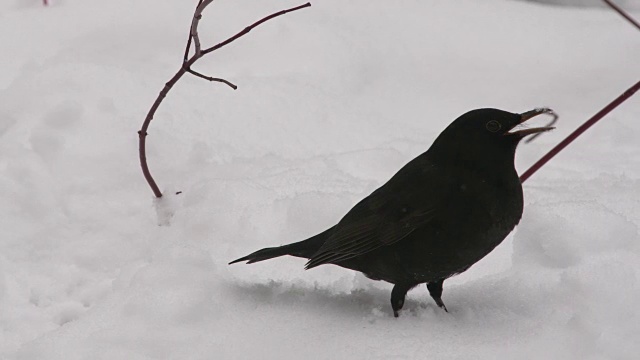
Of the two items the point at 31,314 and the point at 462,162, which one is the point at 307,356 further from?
the point at 31,314

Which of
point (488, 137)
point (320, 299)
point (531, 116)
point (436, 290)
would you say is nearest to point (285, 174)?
point (320, 299)

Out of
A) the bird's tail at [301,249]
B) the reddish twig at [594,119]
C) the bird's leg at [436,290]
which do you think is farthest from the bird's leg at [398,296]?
the reddish twig at [594,119]

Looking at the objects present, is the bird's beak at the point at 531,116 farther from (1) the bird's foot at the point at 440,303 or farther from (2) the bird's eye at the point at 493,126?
(1) the bird's foot at the point at 440,303

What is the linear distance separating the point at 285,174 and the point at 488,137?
4.27 ft

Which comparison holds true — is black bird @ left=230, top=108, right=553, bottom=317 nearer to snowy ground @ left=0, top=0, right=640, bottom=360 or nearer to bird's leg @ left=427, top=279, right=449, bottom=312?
bird's leg @ left=427, top=279, right=449, bottom=312

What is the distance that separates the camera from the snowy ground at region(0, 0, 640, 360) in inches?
103

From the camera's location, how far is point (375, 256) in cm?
284

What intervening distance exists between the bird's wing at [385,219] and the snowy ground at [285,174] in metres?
0.18

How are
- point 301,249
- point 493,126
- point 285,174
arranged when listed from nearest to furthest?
point 493,126, point 301,249, point 285,174

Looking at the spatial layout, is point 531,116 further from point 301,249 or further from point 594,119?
point 301,249

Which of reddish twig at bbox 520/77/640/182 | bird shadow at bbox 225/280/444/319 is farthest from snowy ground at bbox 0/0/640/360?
reddish twig at bbox 520/77/640/182

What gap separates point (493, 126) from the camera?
2.75 meters

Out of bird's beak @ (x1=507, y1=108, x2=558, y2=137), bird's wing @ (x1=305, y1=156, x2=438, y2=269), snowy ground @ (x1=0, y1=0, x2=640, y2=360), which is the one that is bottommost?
snowy ground @ (x1=0, y1=0, x2=640, y2=360)

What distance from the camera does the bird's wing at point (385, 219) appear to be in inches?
109
